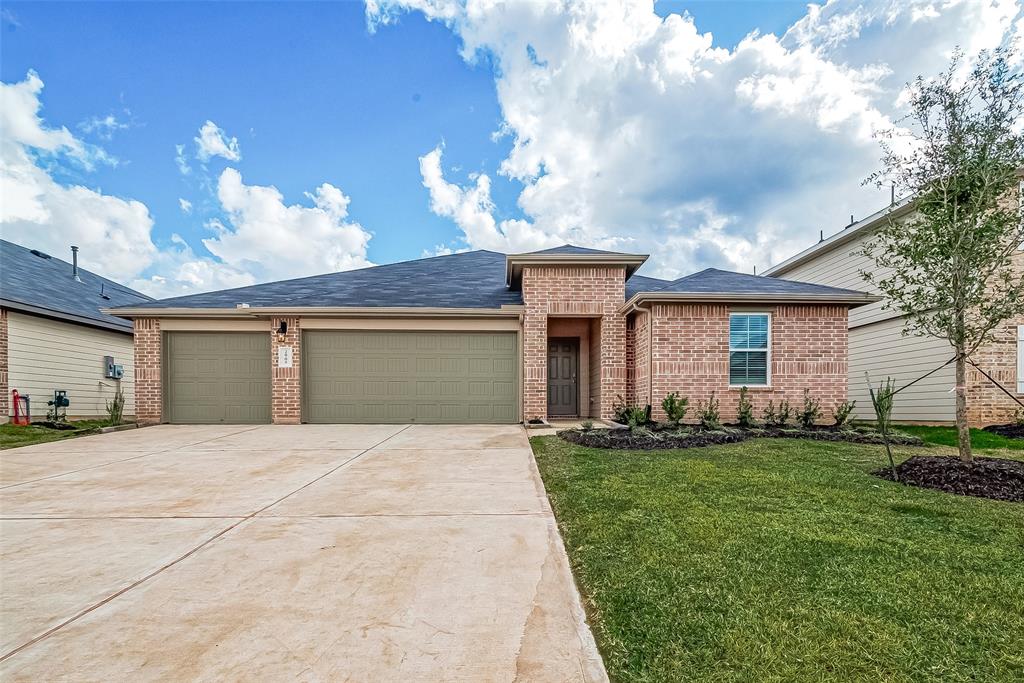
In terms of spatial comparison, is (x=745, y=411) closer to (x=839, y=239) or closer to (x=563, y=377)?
(x=563, y=377)

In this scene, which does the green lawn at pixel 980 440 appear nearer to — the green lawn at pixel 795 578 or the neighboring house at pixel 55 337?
the green lawn at pixel 795 578

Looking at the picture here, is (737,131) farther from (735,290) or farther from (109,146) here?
(109,146)

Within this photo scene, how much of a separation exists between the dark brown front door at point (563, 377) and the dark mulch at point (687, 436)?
10.5 feet

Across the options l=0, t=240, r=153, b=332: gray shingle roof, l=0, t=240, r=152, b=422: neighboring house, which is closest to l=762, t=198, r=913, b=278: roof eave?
l=0, t=240, r=153, b=332: gray shingle roof

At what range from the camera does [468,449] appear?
6957 millimetres

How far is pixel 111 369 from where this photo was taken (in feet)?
45.5

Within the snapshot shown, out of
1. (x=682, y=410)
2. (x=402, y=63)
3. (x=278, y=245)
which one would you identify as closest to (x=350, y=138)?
(x=402, y=63)

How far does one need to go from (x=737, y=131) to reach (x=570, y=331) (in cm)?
824

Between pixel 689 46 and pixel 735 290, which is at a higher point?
pixel 689 46

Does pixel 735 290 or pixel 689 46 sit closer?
pixel 735 290

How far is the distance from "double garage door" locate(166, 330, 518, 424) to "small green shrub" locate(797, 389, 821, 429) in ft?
20.2

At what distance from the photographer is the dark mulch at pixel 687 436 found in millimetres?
7355

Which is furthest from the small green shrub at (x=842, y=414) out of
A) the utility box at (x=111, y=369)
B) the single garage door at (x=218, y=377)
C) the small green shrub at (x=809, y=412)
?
the utility box at (x=111, y=369)

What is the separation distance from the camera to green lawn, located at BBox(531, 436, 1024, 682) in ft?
6.14
